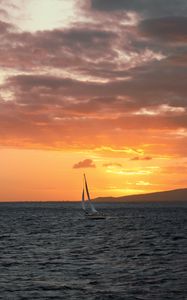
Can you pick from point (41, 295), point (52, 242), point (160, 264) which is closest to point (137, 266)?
point (160, 264)

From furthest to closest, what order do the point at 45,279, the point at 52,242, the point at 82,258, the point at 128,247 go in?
the point at 52,242
the point at 128,247
the point at 82,258
the point at 45,279

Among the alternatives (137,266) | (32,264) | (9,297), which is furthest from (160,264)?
(9,297)

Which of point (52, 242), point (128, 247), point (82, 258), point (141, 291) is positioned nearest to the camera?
point (141, 291)

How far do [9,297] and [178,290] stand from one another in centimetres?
1316

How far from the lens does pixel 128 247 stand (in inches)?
3049

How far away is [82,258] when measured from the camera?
6212cm

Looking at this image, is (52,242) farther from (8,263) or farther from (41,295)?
(41,295)

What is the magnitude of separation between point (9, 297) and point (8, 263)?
2041 centimetres

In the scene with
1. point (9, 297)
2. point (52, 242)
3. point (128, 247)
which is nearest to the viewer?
point (9, 297)

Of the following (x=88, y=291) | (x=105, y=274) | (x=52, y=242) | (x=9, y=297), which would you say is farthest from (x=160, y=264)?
(x=52, y=242)

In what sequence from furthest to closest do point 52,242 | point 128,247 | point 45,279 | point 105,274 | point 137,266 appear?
point 52,242 < point 128,247 < point 137,266 < point 105,274 < point 45,279

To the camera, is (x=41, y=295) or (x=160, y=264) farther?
(x=160, y=264)

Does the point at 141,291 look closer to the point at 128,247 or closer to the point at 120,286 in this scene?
the point at 120,286

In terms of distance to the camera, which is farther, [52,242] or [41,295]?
[52,242]
